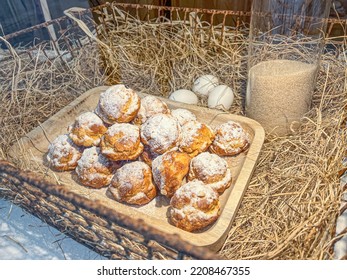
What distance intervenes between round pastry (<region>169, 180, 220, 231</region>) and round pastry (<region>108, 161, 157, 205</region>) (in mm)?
84

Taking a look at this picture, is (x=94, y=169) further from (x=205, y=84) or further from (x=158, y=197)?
(x=205, y=84)

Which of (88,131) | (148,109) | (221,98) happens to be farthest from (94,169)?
(221,98)

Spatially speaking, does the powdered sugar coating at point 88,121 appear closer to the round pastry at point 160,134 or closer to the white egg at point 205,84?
the round pastry at point 160,134

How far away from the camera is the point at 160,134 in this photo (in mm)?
756

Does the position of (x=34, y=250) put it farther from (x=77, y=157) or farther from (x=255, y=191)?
(x=255, y=191)

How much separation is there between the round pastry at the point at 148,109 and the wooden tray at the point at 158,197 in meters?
0.12

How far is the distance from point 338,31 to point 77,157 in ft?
3.40

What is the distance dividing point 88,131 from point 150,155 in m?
0.16

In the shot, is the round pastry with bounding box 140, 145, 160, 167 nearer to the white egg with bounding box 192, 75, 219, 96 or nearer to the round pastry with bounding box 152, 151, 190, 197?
the round pastry with bounding box 152, 151, 190, 197

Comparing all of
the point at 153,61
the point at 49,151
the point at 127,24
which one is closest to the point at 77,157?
the point at 49,151

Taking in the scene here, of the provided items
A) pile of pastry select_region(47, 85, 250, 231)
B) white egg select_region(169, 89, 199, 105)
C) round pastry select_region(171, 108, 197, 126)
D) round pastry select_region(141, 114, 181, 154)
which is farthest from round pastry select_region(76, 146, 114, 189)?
white egg select_region(169, 89, 199, 105)

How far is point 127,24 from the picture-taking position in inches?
51.8

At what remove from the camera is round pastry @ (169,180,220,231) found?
0.67 m

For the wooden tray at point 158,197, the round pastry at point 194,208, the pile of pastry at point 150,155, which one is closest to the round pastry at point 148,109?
the pile of pastry at point 150,155
